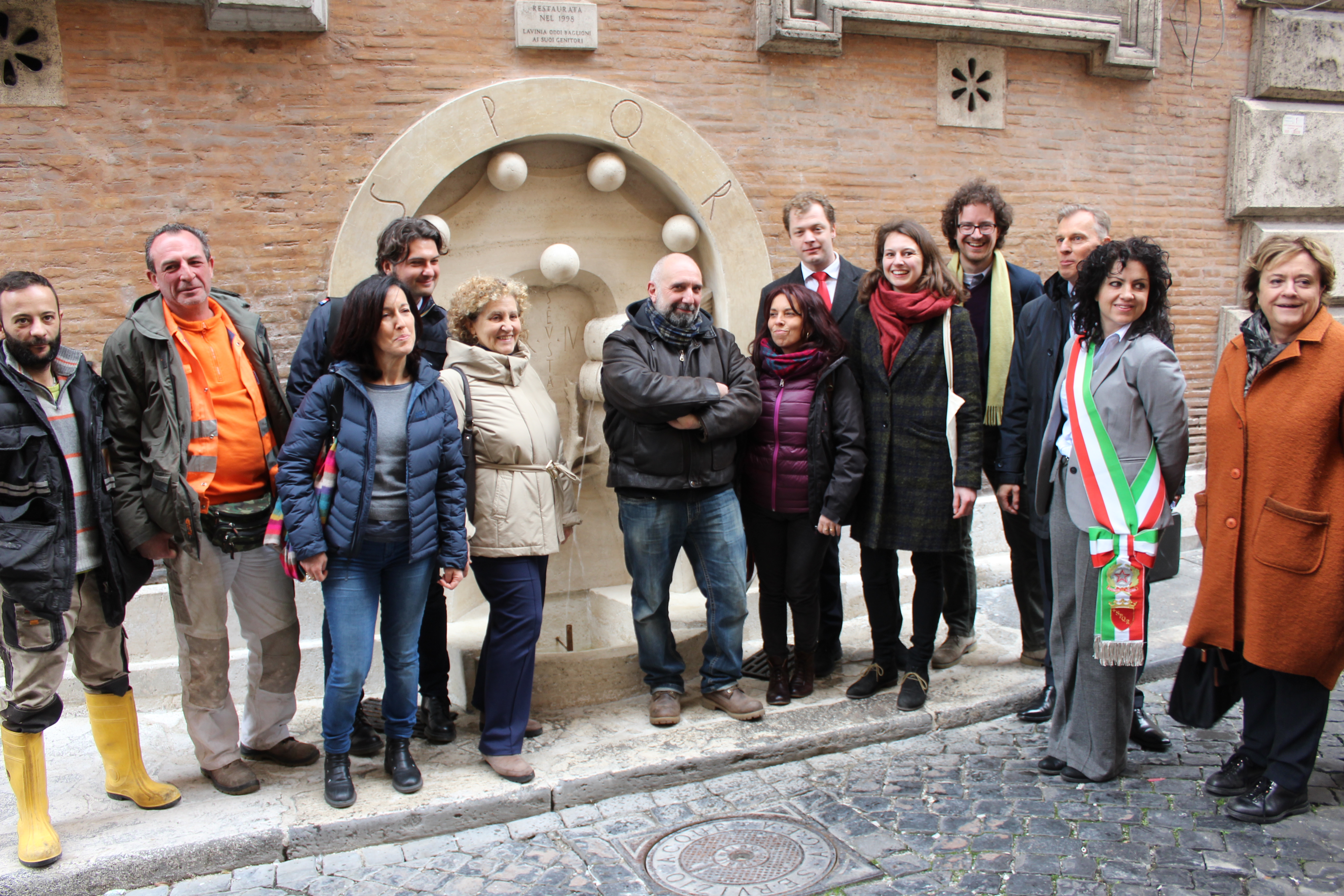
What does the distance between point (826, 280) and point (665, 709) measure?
2.02 metres

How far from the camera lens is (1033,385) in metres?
4.24

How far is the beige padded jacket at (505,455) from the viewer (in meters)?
3.85

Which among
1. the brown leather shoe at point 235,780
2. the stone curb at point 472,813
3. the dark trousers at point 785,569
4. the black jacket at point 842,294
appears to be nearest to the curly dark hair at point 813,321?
the black jacket at point 842,294

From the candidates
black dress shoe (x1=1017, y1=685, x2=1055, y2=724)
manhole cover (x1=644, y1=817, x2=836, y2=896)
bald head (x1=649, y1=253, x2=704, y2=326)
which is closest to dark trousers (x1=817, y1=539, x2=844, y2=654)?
black dress shoe (x1=1017, y1=685, x2=1055, y2=724)

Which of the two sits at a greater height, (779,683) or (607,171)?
(607,171)

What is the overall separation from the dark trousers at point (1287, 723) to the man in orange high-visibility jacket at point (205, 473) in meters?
3.45

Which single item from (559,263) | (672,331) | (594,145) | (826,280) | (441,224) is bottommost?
(672,331)

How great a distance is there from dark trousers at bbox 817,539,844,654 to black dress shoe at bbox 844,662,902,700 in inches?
8.9

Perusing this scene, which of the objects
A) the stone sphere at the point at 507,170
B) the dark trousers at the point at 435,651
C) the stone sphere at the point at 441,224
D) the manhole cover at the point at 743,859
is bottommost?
the manhole cover at the point at 743,859

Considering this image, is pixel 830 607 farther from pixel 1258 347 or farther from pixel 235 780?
pixel 235 780

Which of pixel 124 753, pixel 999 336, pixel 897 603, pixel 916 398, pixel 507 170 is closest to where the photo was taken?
pixel 124 753

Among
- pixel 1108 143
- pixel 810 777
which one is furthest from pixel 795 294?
pixel 1108 143

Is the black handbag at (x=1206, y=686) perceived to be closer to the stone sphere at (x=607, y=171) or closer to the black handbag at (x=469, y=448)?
the black handbag at (x=469, y=448)

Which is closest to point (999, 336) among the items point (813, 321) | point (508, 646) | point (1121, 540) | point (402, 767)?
point (813, 321)
